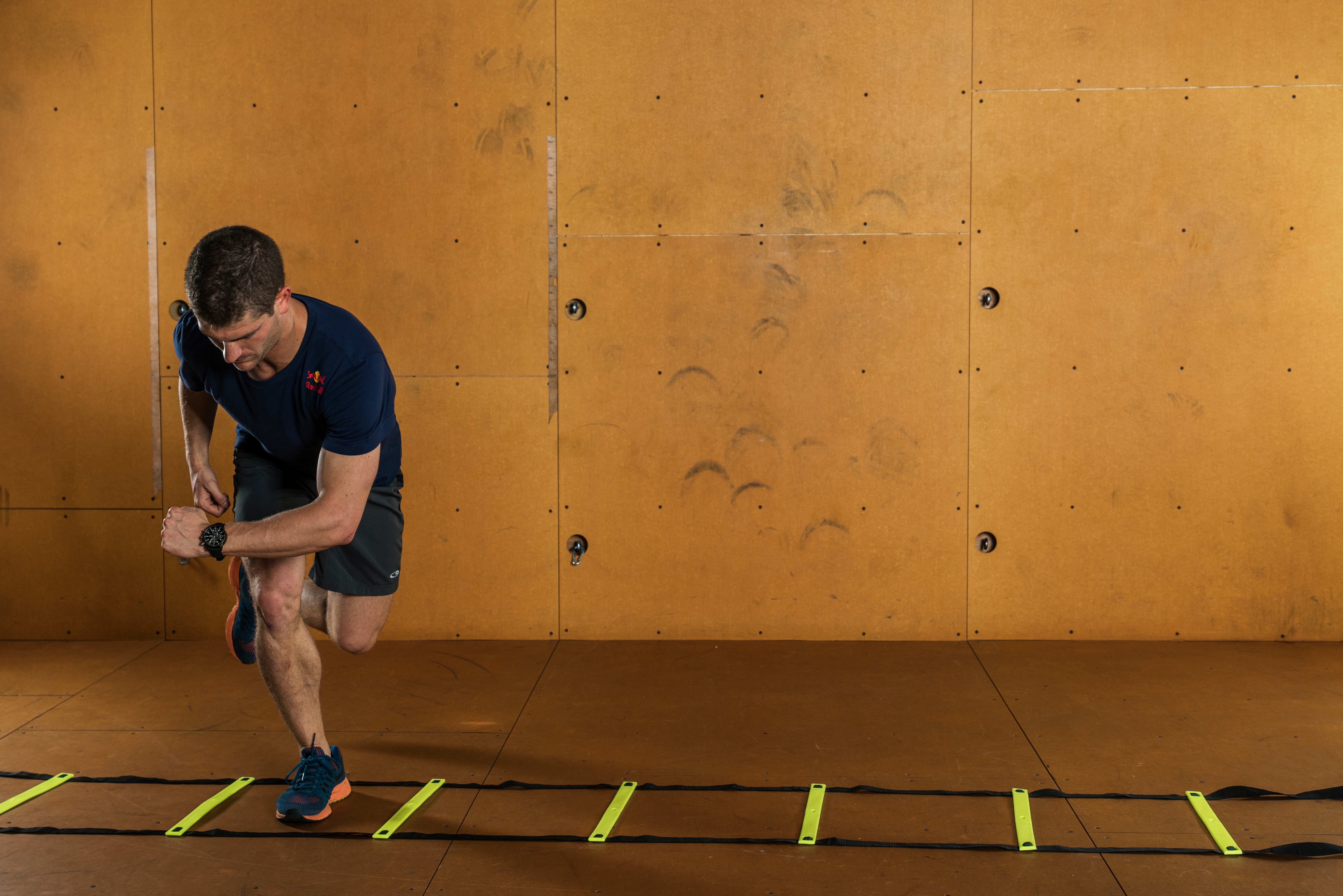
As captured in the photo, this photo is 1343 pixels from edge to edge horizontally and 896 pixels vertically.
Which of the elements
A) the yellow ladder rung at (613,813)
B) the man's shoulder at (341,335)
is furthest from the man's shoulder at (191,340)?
the yellow ladder rung at (613,813)

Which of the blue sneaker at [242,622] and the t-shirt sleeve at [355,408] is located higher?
the t-shirt sleeve at [355,408]

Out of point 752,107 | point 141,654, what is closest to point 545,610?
point 141,654

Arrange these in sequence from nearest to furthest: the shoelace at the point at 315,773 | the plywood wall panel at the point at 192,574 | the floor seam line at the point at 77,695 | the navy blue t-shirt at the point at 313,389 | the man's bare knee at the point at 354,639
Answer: the navy blue t-shirt at the point at 313,389
the shoelace at the point at 315,773
the man's bare knee at the point at 354,639
the floor seam line at the point at 77,695
the plywood wall panel at the point at 192,574

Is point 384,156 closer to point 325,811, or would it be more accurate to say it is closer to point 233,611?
point 233,611

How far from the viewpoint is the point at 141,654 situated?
10.9 feet

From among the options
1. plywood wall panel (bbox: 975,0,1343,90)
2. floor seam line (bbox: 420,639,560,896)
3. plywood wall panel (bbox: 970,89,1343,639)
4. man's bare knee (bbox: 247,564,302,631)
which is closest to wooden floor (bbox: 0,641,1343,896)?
floor seam line (bbox: 420,639,560,896)

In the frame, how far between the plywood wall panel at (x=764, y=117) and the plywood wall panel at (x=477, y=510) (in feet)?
2.50

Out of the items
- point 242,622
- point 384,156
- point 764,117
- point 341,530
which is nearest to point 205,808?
point 242,622

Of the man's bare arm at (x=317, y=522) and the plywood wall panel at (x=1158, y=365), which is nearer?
the man's bare arm at (x=317, y=522)

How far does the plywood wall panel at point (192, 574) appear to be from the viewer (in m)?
3.45

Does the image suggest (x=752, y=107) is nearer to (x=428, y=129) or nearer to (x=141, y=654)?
(x=428, y=129)

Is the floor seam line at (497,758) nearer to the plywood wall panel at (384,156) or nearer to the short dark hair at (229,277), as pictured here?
the plywood wall panel at (384,156)

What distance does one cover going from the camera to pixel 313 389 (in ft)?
6.55

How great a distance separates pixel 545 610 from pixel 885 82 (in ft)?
7.38
